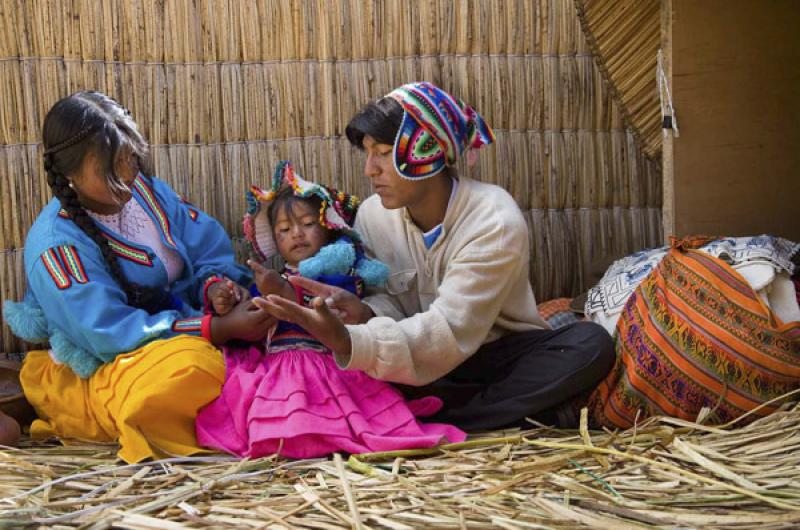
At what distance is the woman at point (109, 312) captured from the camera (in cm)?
314

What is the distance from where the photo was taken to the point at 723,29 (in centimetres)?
378

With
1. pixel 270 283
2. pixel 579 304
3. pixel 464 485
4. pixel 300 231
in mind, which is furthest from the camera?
pixel 579 304

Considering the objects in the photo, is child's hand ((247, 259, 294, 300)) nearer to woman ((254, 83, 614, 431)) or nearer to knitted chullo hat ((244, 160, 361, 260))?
woman ((254, 83, 614, 431))

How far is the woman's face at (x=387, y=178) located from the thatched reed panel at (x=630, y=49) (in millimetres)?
1117

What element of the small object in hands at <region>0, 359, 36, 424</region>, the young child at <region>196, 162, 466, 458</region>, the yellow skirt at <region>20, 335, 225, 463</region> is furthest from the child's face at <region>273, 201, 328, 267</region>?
the small object in hands at <region>0, 359, 36, 424</region>

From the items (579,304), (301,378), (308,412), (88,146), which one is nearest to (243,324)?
(301,378)

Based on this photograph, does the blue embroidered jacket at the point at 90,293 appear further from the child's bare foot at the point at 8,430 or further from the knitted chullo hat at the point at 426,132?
the knitted chullo hat at the point at 426,132

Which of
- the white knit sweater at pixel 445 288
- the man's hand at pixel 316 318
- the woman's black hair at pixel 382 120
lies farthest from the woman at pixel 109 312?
the woman's black hair at pixel 382 120

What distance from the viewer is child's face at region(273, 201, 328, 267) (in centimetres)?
340

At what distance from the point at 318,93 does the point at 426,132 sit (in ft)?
2.92

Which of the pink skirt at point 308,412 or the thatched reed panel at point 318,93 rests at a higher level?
the thatched reed panel at point 318,93

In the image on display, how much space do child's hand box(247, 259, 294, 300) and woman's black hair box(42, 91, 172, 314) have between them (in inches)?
19.6

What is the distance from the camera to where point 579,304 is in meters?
4.05

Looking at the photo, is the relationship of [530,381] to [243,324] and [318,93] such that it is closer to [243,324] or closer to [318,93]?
[243,324]
